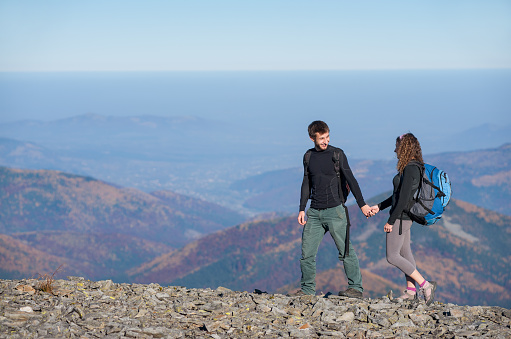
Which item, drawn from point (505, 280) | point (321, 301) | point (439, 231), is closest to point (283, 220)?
point (439, 231)

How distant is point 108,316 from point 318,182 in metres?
5.42

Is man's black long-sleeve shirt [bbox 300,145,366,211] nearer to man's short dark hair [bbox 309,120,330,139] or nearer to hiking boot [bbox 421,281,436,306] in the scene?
man's short dark hair [bbox 309,120,330,139]

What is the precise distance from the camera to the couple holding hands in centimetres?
1139

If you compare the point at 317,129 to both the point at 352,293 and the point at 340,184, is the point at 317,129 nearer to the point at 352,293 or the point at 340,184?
the point at 340,184

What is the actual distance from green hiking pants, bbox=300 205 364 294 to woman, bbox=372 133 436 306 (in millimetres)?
896

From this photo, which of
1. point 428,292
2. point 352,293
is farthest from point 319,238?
point 428,292

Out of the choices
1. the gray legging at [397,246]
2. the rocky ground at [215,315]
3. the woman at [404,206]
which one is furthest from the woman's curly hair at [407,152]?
the rocky ground at [215,315]

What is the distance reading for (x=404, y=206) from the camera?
36.7ft

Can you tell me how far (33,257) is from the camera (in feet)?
550

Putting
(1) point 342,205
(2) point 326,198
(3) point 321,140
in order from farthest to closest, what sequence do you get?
1. (1) point 342,205
2. (2) point 326,198
3. (3) point 321,140

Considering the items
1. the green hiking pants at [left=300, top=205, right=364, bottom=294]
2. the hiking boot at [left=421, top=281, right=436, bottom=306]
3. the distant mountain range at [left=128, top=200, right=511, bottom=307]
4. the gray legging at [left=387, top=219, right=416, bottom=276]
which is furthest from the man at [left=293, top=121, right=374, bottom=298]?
the distant mountain range at [left=128, top=200, right=511, bottom=307]

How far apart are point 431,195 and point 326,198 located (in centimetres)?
232

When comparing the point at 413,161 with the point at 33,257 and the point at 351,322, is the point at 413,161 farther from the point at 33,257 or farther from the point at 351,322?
the point at 33,257

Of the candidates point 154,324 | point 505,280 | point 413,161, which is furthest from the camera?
point 505,280
